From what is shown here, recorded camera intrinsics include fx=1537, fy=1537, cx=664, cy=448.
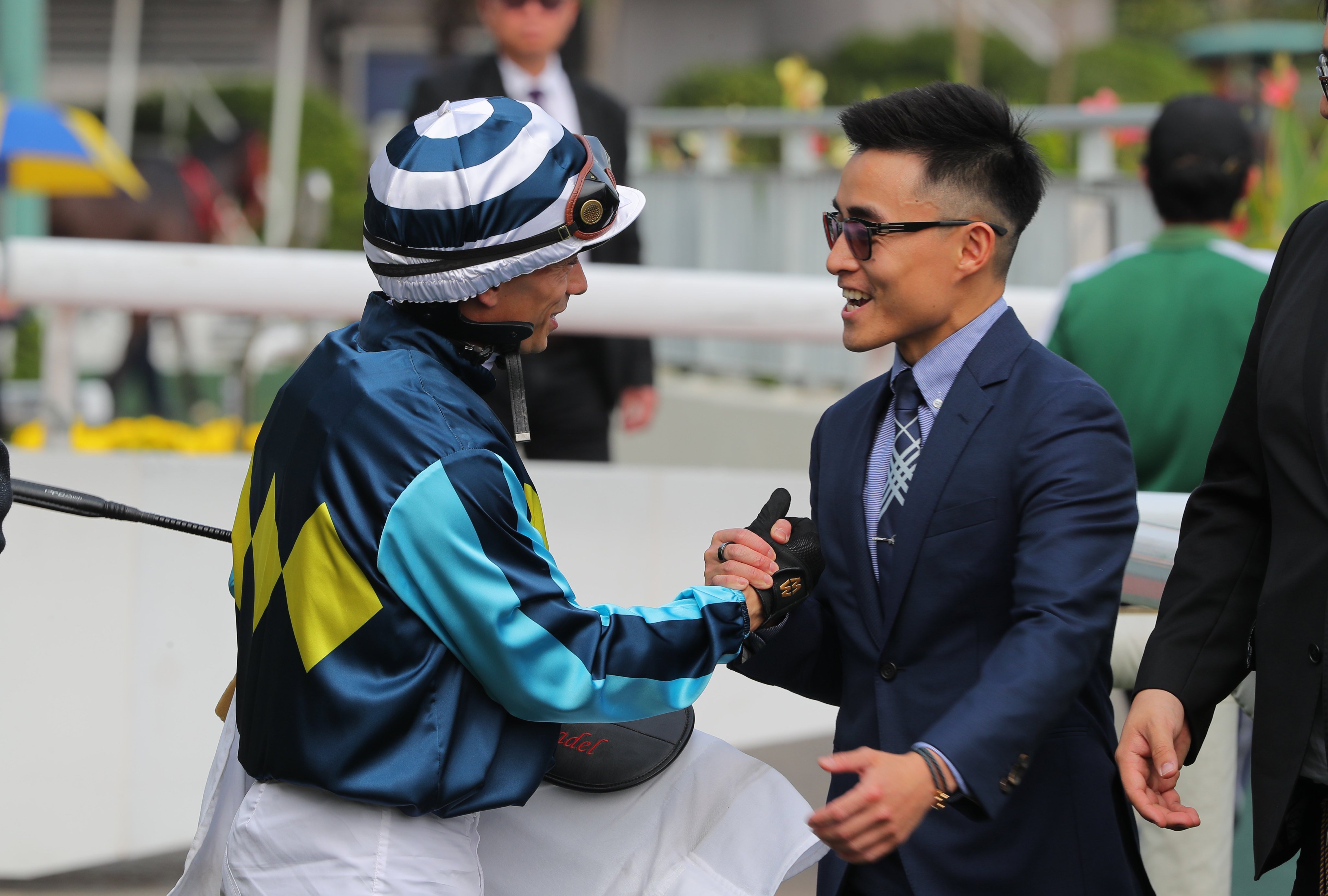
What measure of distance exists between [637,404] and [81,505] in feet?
8.40

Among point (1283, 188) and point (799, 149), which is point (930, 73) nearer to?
point (799, 149)

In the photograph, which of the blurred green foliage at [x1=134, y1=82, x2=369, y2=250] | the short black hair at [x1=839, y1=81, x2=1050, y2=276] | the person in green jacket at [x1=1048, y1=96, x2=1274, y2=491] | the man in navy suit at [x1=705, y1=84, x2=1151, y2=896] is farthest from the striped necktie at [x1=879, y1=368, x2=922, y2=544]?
the blurred green foliage at [x1=134, y1=82, x2=369, y2=250]

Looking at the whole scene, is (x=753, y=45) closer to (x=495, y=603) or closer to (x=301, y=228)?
(x=301, y=228)

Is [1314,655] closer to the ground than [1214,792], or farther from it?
farther from it

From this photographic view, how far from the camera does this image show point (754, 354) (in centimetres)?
864

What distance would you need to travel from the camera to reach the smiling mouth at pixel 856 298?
8.11 feet

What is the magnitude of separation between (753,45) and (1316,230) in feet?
88.9

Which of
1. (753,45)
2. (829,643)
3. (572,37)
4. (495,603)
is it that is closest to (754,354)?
(572,37)

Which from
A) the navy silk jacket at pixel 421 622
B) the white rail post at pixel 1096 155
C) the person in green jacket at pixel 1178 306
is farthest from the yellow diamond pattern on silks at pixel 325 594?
the white rail post at pixel 1096 155

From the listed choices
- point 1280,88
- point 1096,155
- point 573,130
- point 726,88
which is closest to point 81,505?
point 573,130

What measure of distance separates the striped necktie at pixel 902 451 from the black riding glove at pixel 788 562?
12 centimetres

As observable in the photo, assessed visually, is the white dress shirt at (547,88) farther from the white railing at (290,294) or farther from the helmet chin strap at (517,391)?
the helmet chin strap at (517,391)

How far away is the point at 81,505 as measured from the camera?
99.7 inches

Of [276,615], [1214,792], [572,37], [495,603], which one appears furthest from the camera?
[572,37]
